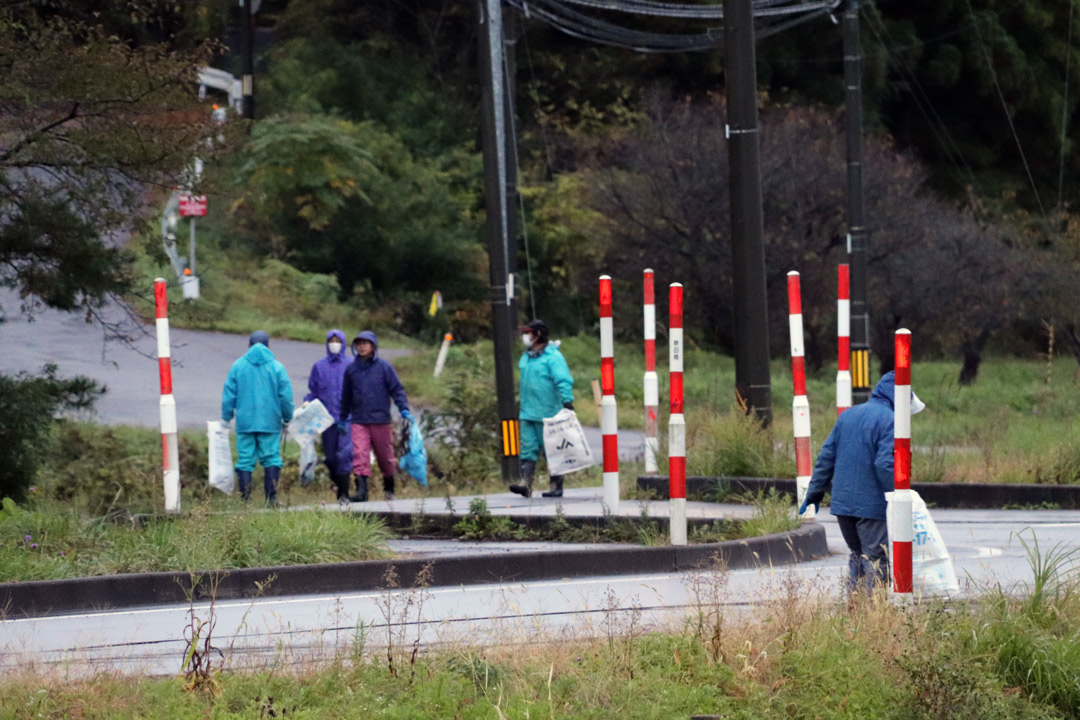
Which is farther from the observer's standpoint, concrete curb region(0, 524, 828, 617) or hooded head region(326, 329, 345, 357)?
hooded head region(326, 329, 345, 357)

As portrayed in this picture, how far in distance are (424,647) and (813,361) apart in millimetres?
31259

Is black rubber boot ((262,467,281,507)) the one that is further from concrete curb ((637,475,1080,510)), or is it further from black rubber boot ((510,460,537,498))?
concrete curb ((637,475,1080,510))

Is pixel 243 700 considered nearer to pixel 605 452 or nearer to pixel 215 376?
pixel 605 452

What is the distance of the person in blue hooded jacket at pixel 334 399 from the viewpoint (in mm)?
16078

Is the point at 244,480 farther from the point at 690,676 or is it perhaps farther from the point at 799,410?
the point at 690,676

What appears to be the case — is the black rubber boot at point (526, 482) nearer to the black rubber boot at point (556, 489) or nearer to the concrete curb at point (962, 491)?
the black rubber boot at point (556, 489)

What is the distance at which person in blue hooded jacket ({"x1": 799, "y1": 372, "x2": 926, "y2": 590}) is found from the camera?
28.0 ft

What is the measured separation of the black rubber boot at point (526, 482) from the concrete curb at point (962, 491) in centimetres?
126

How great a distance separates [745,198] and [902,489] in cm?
789

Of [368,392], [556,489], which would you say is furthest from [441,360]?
[368,392]

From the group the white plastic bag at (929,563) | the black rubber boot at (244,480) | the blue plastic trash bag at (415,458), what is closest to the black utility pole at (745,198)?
the blue plastic trash bag at (415,458)

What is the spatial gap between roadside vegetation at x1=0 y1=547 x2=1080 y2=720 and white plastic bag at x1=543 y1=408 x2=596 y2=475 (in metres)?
7.51

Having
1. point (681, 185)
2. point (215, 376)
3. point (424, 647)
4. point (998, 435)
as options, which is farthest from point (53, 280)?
point (681, 185)

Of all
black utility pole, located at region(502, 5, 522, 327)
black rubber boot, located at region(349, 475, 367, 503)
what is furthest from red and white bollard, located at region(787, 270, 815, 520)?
black utility pole, located at region(502, 5, 522, 327)
